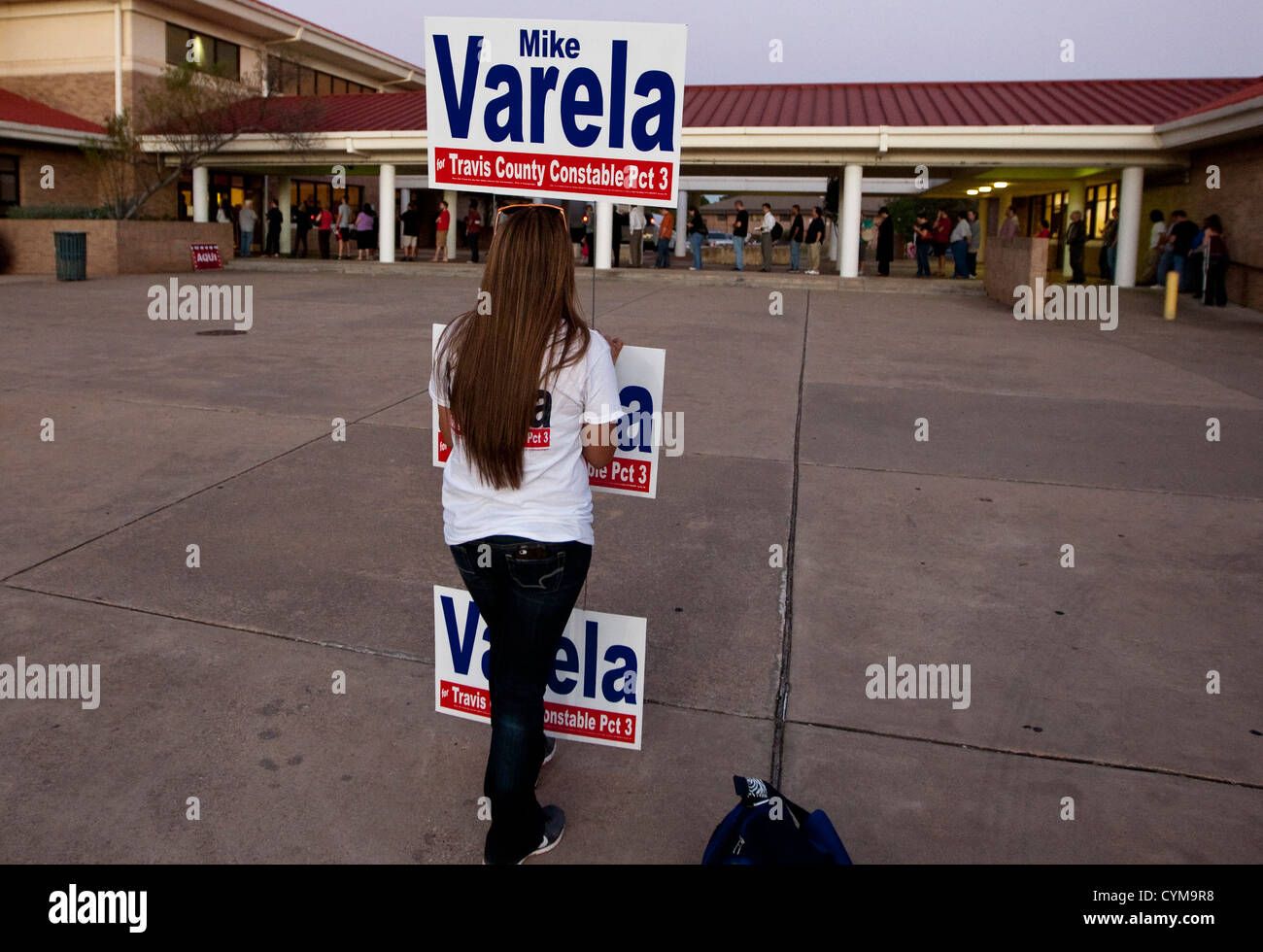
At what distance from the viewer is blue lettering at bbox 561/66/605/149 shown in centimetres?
341

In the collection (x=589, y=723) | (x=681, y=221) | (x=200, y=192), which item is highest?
(x=681, y=221)

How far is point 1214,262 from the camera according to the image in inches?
687

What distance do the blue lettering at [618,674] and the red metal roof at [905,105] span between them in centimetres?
2086

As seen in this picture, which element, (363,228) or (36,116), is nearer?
(36,116)

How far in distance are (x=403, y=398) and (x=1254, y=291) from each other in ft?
51.7

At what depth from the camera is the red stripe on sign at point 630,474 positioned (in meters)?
3.47

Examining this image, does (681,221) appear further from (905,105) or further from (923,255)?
(923,255)

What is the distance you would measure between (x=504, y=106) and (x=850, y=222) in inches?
803

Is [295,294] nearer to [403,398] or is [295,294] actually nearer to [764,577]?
[403,398]

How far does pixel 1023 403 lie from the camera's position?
9.14 metres

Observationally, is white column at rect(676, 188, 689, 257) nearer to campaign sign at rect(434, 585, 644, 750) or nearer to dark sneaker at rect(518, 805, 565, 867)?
campaign sign at rect(434, 585, 644, 750)

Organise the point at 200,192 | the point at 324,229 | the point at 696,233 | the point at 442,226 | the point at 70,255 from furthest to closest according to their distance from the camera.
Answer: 1. the point at 324,229
2. the point at 200,192
3. the point at 442,226
4. the point at 696,233
5. the point at 70,255

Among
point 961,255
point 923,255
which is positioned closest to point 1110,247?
point 961,255

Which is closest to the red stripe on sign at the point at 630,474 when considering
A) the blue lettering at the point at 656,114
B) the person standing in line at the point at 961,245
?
the blue lettering at the point at 656,114
